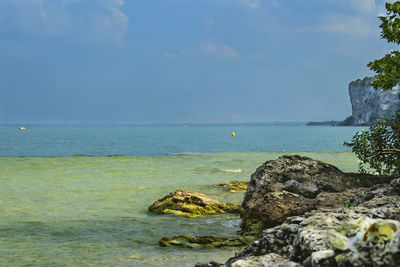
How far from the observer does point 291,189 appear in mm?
14680

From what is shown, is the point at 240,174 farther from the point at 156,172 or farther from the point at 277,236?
the point at 277,236

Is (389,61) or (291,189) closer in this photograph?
(389,61)

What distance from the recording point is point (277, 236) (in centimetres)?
545

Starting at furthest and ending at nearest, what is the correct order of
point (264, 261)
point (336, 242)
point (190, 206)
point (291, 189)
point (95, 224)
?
point (190, 206)
point (291, 189)
point (95, 224)
point (264, 261)
point (336, 242)

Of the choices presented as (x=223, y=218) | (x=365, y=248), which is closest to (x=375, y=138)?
(x=223, y=218)

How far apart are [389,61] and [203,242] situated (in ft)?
21.4

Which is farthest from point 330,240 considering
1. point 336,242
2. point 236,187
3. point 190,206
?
point 236,187

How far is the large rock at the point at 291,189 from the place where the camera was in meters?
13.1

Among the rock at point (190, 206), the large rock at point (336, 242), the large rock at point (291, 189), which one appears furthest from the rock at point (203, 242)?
the large rock at point (336, 242)

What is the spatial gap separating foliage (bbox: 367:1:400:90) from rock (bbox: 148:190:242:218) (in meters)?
6.87

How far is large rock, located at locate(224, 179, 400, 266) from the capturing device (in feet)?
13.1

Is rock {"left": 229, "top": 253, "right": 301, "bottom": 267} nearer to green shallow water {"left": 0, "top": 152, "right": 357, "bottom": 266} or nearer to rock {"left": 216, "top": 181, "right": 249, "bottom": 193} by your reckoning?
green shallow water {"left": 0, "top": 152, "right": 357, "bottom": 266}

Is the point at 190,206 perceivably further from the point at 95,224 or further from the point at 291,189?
the point at 291,189

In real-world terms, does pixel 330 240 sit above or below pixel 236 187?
above
